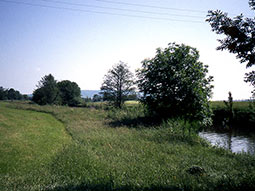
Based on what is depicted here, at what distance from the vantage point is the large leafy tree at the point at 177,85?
19953 mm

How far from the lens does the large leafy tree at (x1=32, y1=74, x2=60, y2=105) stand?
65.7m

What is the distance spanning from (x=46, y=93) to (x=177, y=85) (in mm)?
56219

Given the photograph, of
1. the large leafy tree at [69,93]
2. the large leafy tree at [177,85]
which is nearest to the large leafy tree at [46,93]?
the large leafy tree at [69,93]

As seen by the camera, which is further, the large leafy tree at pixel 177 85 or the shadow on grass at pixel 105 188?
the large leafy tree at pixel 177 85

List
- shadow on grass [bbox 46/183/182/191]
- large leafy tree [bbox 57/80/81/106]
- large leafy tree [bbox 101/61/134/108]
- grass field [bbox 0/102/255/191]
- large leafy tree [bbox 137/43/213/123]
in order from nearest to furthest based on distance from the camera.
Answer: shadow on grass [bbox 46/183/182/191], grass field [bbox 0/102/255/191], large leafy tree [bbox 137/43/213/123], large leafy tree [bbox 101/61/134/108], large leafy tree [bbox 57/80/81/106]

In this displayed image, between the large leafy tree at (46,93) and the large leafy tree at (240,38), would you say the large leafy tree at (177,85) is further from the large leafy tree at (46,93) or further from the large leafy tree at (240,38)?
the large leafy tree at (46,93)

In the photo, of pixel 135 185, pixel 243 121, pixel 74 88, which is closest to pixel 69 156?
pixel 135 185

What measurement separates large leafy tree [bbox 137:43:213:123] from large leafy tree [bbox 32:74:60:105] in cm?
5074

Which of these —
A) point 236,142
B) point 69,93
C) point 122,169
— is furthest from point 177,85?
point 69,93

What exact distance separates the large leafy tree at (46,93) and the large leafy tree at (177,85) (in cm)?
5074

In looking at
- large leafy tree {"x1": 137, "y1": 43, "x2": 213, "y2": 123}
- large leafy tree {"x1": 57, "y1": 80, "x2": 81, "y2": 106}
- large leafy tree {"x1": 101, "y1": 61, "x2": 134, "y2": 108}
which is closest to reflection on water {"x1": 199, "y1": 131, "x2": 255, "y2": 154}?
large leafy tree {"x1": 137, "y1": 43, "x2": 213, "y2": 123}

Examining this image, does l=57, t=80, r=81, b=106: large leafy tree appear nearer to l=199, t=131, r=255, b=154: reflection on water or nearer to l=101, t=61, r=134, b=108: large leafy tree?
l=101, t=61, r=134, b=108: large leafy tree

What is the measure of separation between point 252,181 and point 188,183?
189cm

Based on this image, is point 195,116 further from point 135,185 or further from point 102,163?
point 135,185
